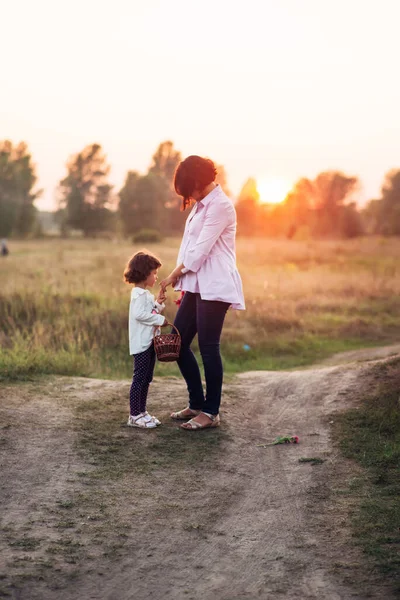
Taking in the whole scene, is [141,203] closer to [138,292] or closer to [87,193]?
[87,193]

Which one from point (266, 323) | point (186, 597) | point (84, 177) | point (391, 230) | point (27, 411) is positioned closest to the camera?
point (186, 597)

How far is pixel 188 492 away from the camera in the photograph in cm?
464

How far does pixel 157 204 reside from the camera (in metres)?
69.6

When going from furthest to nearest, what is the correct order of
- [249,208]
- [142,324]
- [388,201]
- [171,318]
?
[249,208] < [388,201] < [171,318] < [142,324]

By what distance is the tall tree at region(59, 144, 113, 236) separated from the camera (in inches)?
3059

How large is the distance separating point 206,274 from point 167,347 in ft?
2.17

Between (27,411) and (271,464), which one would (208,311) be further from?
(27,411)

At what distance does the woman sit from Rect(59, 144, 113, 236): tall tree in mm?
72012

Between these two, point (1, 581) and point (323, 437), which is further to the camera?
point (323, 437)

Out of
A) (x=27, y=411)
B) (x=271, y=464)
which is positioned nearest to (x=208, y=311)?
(x=271, y=464)

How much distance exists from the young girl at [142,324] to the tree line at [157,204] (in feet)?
197

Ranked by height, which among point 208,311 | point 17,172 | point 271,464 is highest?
point 17,172

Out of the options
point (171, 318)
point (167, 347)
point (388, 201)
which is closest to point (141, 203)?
point (388, 201)

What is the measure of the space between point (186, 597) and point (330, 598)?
0.65 m
